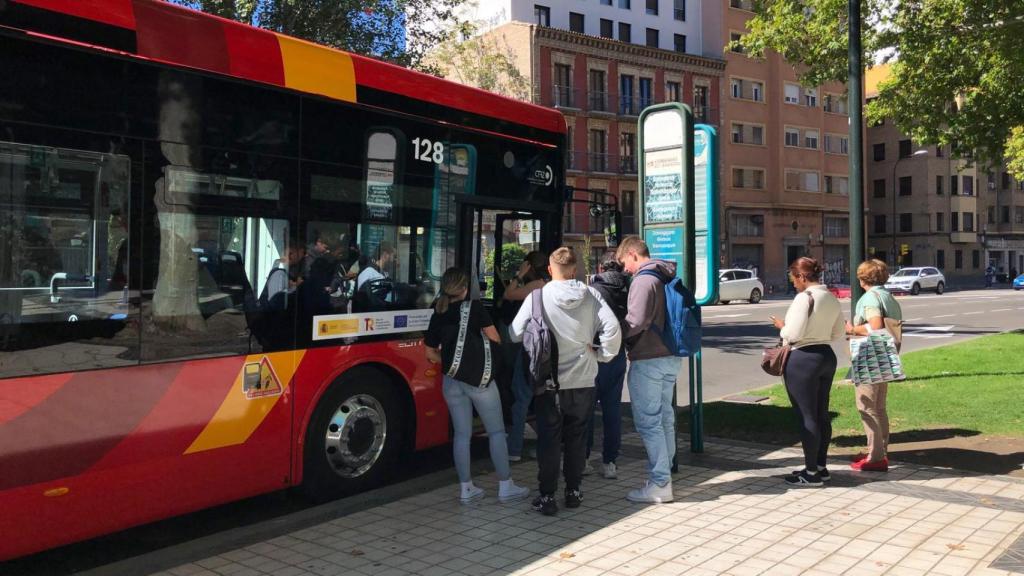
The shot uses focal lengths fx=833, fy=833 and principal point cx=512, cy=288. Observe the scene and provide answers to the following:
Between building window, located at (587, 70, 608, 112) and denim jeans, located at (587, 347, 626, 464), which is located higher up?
building window, located at (587, 70, 608, 112)

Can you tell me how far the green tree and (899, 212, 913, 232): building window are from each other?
56.7 meters

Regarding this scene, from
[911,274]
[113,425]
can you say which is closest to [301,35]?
[113,425]

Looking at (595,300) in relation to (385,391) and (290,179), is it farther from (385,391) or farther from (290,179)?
(290,179)

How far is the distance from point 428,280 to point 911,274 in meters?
49.7

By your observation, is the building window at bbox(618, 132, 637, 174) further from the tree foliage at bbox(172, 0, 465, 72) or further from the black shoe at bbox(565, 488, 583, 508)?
the black shoe at bbox(565, 488, 583, 508)

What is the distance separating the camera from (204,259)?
5082 millimetres

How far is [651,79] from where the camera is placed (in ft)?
173

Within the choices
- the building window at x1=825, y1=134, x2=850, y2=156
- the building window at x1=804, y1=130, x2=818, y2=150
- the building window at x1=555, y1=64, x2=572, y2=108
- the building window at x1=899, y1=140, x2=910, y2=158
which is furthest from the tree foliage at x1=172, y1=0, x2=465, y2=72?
the building window at x1=899, y1=140, x2=910, y2=158

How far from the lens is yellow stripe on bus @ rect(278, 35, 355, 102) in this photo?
568cm

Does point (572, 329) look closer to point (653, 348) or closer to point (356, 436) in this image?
point (653, 348)

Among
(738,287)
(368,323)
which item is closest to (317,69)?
(368,323)

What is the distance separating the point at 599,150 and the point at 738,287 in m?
14.9

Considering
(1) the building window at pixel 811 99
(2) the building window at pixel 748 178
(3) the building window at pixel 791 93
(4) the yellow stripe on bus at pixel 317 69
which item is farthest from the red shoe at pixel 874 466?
(1) the building window at pixel 811 99

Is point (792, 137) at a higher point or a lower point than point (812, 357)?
higher
